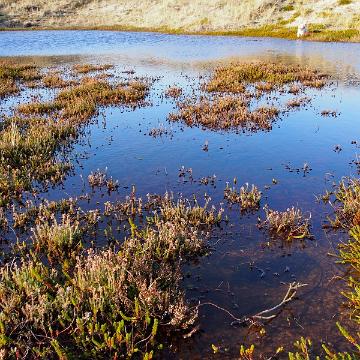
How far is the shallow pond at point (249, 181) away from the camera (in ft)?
17.3

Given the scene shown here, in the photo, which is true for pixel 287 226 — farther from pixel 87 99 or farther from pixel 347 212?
pixel 87 99

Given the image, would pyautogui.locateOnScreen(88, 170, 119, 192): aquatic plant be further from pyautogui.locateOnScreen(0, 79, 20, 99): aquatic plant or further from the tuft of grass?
the tuft of grass

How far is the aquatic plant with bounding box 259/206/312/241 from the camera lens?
727 cm

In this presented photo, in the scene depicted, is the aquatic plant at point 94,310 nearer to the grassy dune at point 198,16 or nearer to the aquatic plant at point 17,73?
the aquatic plant at point 17,73

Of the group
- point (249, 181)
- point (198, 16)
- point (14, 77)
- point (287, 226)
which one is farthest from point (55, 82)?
point (198, 16)

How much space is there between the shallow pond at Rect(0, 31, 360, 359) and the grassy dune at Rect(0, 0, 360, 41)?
131 feet

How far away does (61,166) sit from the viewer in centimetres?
1064

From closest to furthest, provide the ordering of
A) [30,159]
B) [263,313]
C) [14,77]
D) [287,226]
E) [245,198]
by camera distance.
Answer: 1. [263,313]
2. [287,226]
3. [245,198]
4. [30,159]
5. [14,77]

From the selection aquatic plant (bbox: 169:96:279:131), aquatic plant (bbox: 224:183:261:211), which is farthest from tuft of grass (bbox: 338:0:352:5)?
aquatic plant (bbox: 224:183:261:211)

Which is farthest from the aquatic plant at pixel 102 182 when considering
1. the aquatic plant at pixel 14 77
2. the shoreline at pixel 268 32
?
the shoreline at pixel 268 32

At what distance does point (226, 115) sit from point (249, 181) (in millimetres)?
6599

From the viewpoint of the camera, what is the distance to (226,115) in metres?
16.0

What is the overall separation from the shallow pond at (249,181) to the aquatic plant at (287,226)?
9.1 inches

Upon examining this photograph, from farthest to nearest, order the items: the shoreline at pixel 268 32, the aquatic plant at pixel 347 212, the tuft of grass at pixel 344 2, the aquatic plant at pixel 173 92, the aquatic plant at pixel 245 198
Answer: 1. the tuft of grass at pixel 344 2
2. the shoreline at pixel 268 32
3. the aquatic plant at pixel 173 92
4. the aquatic plant at pixel 245 198
5. the aquatic plant at pixel 347 212
